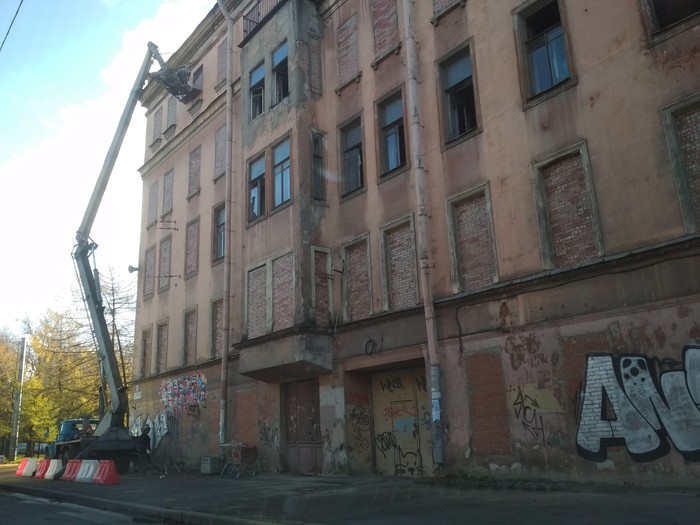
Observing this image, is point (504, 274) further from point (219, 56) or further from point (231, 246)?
point (219, 56)

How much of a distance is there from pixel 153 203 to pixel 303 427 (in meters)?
15.7

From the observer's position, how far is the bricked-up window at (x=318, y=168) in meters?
17.5

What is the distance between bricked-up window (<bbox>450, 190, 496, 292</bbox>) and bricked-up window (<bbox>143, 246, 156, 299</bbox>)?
17.3 m

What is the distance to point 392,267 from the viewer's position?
15281mm

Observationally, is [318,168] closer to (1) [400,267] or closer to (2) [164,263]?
(1) [400,267]

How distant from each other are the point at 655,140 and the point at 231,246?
47.9 ft

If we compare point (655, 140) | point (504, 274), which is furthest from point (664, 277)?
point (504, 274)

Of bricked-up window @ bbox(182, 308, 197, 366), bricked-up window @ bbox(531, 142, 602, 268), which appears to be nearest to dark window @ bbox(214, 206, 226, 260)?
bricked-up window @ bbox(182, 308, 197, 366)

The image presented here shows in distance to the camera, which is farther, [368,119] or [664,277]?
[368,119]

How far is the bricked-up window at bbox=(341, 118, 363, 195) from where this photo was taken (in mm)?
17156

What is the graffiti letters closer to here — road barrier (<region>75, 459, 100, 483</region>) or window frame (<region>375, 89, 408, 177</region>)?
window frame (<region>375, 89, 408, 177</region>)

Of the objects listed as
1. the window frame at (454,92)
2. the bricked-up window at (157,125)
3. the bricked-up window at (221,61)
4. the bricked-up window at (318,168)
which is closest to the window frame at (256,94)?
the bricked-up window at (318,168)

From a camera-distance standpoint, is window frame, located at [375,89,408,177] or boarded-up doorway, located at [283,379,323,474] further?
boarded-up doorway, located at [283,379,323,474]

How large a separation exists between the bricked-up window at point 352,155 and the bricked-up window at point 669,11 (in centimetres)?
827
